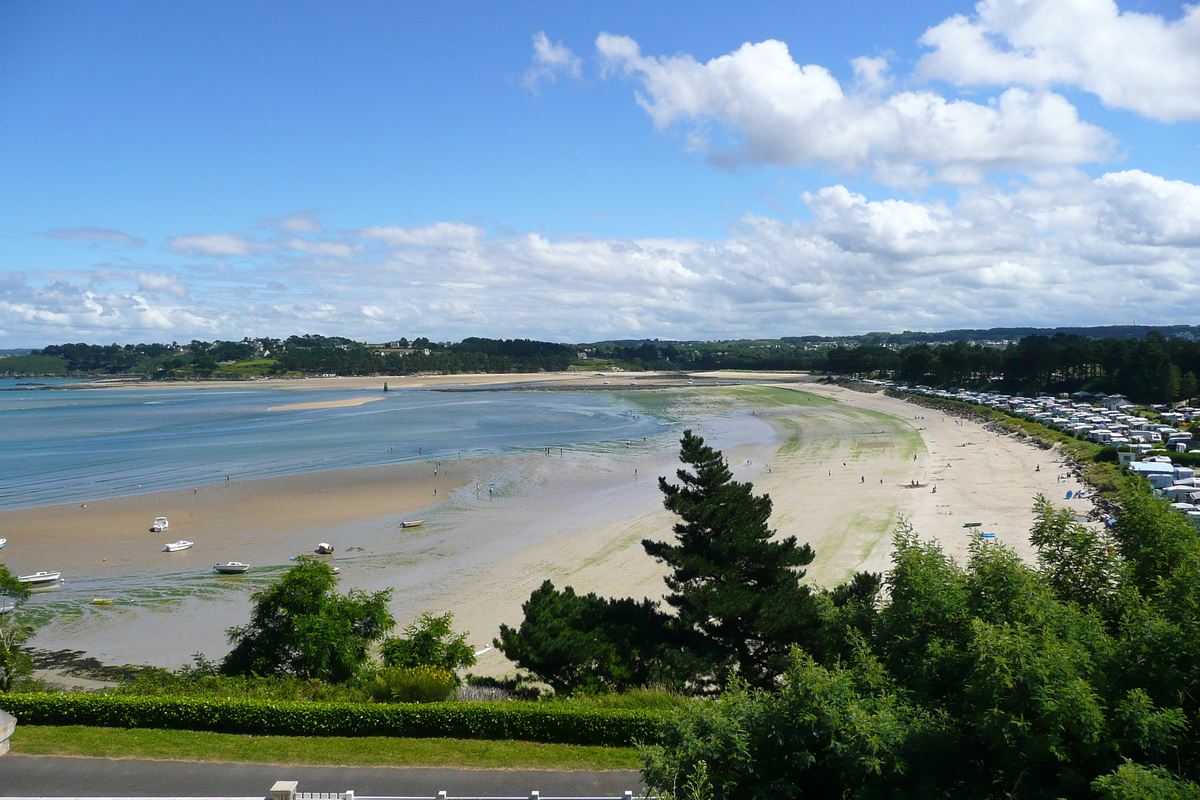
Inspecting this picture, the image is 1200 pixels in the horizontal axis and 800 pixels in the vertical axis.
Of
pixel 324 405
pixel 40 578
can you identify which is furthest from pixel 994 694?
pixel 324 405

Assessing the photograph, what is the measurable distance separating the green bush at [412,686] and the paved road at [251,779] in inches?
78.2

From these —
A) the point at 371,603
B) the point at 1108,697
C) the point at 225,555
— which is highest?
the point at 1108,697

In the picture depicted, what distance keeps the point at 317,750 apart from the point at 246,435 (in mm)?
61033

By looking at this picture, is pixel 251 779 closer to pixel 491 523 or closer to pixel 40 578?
pixel 40 578

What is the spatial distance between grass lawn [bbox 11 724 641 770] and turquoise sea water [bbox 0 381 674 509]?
111ft

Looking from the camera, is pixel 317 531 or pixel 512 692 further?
pixel 317 531

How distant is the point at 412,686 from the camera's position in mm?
13492

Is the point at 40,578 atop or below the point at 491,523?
atop

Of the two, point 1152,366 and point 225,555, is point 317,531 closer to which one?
point 225,555

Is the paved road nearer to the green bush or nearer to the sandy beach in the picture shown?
the green bush

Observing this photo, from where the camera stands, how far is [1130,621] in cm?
916

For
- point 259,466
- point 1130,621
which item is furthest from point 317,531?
point 1130,621

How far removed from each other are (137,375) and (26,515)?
600 ft

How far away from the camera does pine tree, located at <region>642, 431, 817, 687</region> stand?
579 inches
